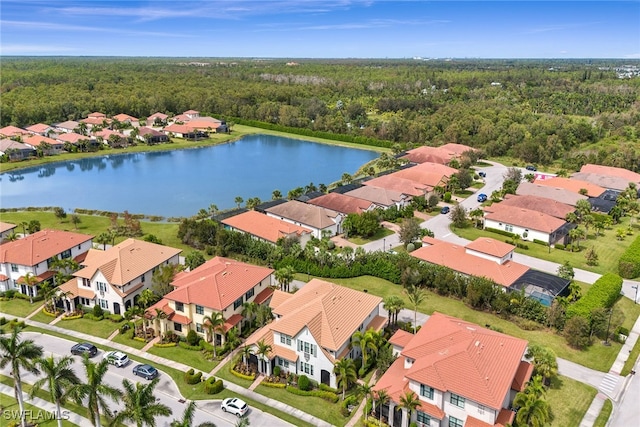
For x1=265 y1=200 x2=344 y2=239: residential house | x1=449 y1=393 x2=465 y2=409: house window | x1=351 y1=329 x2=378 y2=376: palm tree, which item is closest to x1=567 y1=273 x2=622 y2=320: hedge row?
x1=449 y1=393 x2=465 y2=409: house window

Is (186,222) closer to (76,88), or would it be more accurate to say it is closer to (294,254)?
(294,254)

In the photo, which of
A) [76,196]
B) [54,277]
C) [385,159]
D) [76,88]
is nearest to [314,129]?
[385,159]

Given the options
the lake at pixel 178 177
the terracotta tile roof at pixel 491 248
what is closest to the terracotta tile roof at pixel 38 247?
the lake at pixel 178 177

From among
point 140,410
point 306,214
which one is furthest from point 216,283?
point 306,214

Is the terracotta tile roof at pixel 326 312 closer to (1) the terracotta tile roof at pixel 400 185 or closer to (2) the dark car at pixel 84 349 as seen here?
(2) the dark car at pixel 84 349

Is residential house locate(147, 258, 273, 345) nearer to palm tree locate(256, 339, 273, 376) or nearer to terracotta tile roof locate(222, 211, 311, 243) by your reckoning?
palm tree locate(256, 339, 273, 376)

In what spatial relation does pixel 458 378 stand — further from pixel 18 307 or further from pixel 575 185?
pixel 575 185
